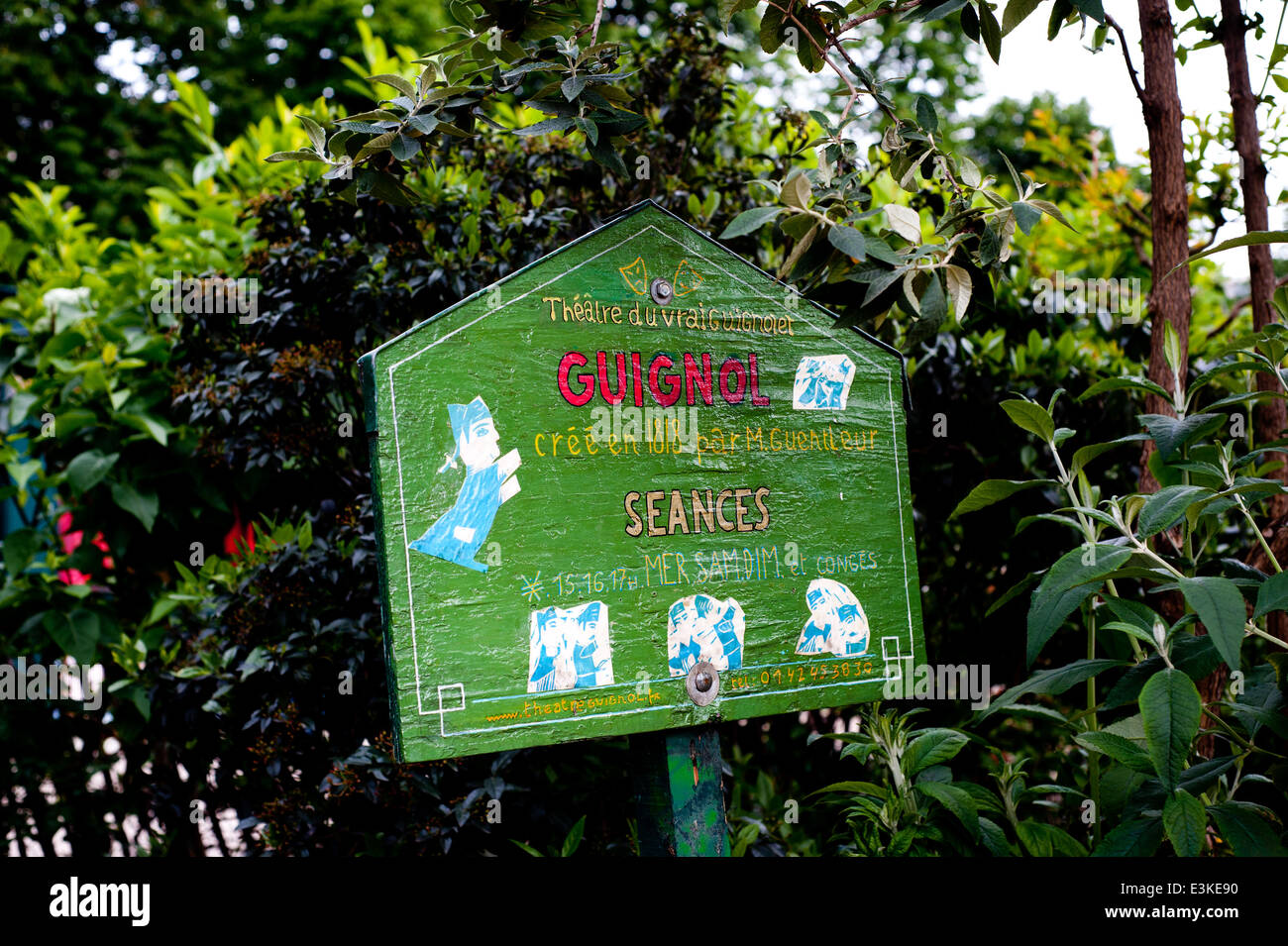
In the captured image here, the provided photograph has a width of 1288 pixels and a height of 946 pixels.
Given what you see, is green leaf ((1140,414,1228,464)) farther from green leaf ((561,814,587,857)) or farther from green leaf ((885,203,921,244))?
green leaf ((561,814,587,857))

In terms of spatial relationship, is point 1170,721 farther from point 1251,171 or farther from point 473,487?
point 1251,171

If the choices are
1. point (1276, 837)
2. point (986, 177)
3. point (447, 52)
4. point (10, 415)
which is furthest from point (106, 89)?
point (1276, 837)

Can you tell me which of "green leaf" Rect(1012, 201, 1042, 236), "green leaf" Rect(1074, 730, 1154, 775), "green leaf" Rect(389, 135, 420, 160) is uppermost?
"green leaf" Rect(389, 135, 420, 160)

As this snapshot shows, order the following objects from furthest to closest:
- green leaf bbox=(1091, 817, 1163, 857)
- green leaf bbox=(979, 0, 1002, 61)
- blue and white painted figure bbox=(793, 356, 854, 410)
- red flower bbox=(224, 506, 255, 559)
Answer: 1. red flower bbox=(224, 506, 255, 559)
2. blue and white painted figure bbox=(793, 356, 854, 410)
3. green leaf bbox=(979, 0, 1002, 61)
4. green leaf bbox=(1091, 817, 1163, 857)

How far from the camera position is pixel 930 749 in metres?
1.99

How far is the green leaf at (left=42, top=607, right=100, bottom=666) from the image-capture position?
3.04 meters

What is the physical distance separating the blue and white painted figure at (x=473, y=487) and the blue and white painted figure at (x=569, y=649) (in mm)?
160

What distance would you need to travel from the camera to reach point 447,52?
210 centimetres

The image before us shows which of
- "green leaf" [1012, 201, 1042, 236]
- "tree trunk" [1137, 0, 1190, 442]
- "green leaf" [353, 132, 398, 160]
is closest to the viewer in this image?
"green leaf" [1012, 201, 1042, 236]

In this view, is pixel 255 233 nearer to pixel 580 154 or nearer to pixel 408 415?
pixel 580 154

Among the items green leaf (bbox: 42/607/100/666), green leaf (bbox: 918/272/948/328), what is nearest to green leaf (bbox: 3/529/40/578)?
green leaf (bbox: 42/607/100/666)

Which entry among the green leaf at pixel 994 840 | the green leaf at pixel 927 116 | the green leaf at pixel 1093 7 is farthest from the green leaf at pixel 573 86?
the green leaf at pixel 994 840

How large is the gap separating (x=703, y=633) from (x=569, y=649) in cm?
29

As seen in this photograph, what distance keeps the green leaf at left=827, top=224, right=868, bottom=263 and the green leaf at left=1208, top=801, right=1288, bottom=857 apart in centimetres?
110
